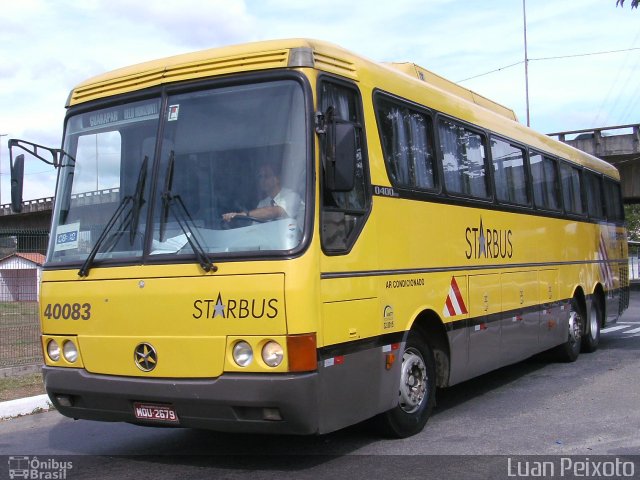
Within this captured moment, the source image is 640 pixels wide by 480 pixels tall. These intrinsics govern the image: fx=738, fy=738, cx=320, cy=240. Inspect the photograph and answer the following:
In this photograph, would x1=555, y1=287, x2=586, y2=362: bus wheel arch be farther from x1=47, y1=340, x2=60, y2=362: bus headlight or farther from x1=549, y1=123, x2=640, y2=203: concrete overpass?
x1=549, y1=123, x2=640, y2=203: concrete overpass

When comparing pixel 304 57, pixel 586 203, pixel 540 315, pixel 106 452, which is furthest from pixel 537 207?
pixel 106 452

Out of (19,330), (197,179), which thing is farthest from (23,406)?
(197,179)

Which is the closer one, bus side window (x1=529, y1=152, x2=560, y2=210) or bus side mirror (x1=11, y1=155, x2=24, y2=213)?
bus side mirror (x1=11, y1=155, x2=24, y2=213)

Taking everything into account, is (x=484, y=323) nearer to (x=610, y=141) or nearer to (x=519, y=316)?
(x=519, y=316)

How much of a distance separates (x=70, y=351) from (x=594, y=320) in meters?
9.94

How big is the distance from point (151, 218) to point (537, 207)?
6.41m

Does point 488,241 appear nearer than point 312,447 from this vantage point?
No

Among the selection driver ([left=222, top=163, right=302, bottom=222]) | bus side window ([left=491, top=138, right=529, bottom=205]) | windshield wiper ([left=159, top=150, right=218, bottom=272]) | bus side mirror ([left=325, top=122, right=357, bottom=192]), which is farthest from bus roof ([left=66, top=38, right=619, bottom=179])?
bus side window ([left=491, top=138, right=529, bottom=205])

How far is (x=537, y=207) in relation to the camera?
10.5 meters

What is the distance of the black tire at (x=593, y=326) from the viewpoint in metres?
12.8

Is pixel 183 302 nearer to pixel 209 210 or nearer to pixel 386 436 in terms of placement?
pixel 209 210

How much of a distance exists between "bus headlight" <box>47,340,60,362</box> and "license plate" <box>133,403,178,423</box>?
912 millimetres

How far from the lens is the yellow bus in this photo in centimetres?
539

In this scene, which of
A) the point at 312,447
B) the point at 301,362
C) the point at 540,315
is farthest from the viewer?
the point at 540,315
